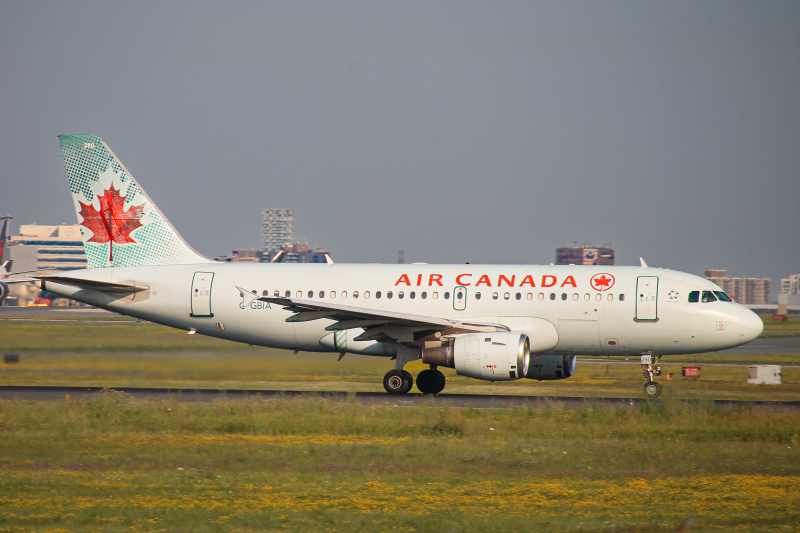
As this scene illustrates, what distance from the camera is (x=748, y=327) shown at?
24516mm

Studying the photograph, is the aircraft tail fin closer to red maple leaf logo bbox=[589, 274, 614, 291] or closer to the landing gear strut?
the landing gear strut

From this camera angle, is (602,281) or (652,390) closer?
(652,390)

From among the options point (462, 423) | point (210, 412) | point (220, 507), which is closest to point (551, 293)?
point (462, 423)

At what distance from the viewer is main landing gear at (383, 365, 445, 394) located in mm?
24984

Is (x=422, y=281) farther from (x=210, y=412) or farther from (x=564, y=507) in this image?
(x=564, y=507)

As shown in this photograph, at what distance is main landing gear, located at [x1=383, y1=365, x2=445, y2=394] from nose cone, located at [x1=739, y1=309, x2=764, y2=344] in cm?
890

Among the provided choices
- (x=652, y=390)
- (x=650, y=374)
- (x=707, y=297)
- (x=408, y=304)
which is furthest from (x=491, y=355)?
(x=707, y=297)

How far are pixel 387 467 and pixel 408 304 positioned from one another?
1243cm

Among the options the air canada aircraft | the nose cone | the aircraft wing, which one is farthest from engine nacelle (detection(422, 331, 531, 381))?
the nose cone

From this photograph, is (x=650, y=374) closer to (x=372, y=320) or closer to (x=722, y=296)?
(x=722, y=296)

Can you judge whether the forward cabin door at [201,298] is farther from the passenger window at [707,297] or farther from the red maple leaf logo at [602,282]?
the passenger window at [707,297]

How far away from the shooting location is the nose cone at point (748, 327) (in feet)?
80.4

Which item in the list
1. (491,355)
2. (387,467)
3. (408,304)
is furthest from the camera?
(408,304)

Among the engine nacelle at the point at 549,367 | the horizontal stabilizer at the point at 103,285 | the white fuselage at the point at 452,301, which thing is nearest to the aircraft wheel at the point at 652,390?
the white fuselage at the point at 452,301
